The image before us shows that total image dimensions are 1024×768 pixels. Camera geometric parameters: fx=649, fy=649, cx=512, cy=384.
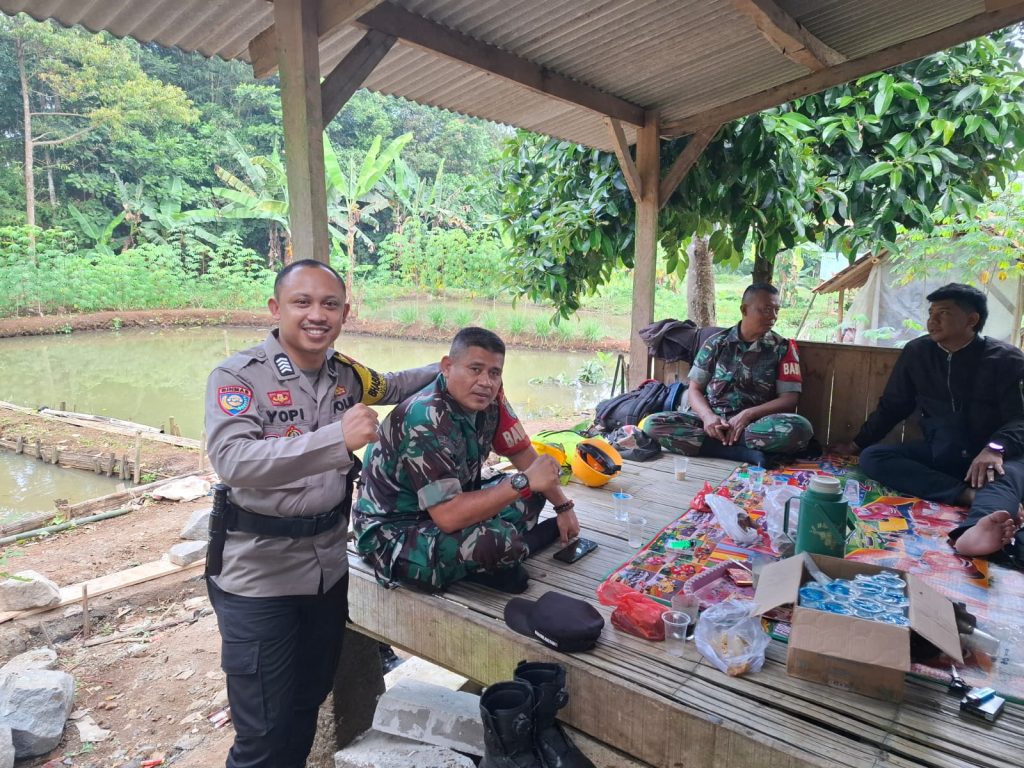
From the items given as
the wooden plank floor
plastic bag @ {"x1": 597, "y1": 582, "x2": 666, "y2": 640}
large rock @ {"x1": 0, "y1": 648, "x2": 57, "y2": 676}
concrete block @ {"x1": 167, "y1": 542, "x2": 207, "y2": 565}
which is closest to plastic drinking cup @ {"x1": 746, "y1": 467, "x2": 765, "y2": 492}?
the wooden plank floor

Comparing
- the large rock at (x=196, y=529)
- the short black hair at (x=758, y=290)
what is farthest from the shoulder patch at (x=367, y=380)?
the large rock at (x=196, y=529)

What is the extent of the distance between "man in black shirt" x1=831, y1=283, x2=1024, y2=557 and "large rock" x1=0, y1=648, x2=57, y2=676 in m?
4.66

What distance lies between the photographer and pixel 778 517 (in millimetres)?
2689

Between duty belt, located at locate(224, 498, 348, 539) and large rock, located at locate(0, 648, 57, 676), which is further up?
duty belt, located at locate(224, 498, 348, 539)

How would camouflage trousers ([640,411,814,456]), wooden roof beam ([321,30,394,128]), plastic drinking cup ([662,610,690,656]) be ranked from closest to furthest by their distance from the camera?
1. plastic drinking cup ([662,610,690,656])
2. wooden roof beam ([321,30,394,128])
3. camouflage trousers ([640,411,814,456])

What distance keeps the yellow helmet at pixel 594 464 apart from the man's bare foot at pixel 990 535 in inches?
62.1

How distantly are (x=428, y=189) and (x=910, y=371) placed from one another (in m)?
19.3

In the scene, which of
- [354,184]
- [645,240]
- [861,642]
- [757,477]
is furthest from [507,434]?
[354,184]

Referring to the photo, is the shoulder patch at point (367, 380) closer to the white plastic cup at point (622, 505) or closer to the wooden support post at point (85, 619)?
the white plastic cup at point (622, 505)

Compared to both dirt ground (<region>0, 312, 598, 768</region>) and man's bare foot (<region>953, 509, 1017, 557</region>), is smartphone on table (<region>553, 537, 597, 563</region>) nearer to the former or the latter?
dirt ground (<region>0, 312, 598, 768</region>)

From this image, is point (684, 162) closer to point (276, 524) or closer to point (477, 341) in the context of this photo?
point (477, 341)

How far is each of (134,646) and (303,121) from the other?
3.52 meters

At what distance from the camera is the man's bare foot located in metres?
2.46

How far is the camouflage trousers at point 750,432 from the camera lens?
12.5 feet
